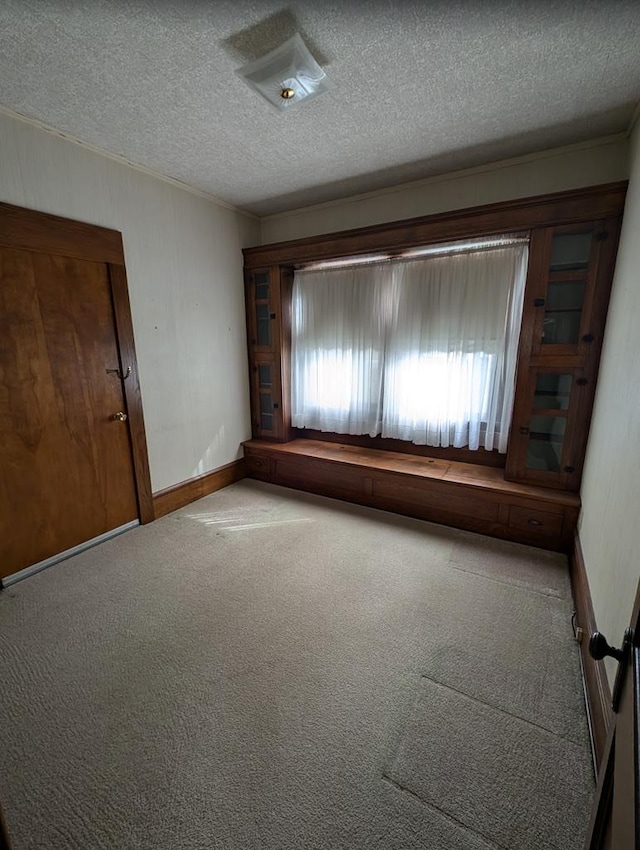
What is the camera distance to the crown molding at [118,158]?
204 cm

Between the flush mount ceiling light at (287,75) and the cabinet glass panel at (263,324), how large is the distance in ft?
6.45

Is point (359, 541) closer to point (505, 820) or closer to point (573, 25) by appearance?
point (505, 820)

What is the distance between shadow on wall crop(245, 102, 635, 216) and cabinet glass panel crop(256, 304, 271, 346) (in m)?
0.96

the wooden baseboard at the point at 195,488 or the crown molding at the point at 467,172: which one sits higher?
the crown molding at the point at 467,172

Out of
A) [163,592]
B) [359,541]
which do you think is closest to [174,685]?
[163,592]

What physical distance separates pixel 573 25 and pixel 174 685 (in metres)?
3.25

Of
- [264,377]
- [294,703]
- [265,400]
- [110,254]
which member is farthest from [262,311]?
[294,703]

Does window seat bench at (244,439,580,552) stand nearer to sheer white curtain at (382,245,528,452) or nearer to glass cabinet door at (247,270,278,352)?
sheer white curtain at (382,245,528,452)

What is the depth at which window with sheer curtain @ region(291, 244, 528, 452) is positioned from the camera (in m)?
2.82

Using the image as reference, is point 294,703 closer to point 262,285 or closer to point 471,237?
point 471,237

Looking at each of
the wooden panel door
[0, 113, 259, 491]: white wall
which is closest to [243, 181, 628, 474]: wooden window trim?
[0, 113, 259, 491]: white wall

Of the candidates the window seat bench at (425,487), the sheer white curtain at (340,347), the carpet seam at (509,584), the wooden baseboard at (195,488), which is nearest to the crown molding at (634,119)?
the sheer white curtain at (340,347)

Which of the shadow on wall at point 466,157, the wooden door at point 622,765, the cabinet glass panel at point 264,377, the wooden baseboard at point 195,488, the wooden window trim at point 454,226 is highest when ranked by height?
the shadow on wall at point 466,157

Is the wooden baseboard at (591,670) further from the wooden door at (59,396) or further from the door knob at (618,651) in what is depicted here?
the wooden door at (59,396)
